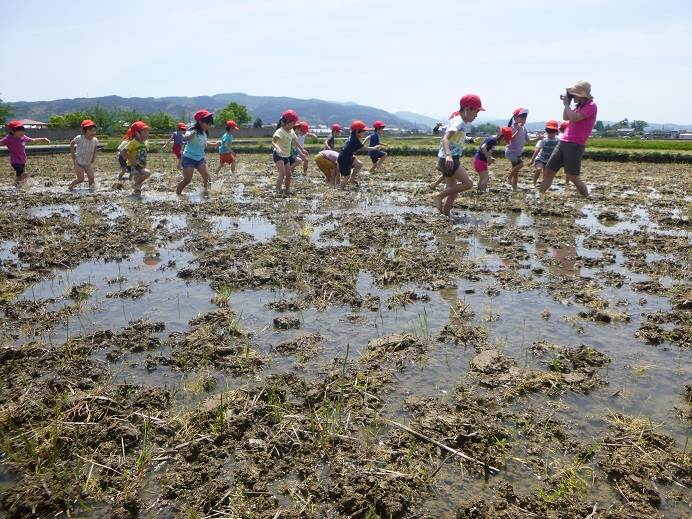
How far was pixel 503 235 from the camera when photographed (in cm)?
784

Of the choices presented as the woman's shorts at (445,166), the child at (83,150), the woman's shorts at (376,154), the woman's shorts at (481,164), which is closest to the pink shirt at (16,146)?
the child at (83,150)

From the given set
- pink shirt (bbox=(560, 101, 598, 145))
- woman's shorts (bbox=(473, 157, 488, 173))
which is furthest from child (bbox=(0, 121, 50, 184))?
pink shirt (bbox=(560, 101, 598, 145))

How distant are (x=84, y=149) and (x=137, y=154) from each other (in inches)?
58.1

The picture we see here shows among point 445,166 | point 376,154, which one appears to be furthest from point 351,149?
point 445,166

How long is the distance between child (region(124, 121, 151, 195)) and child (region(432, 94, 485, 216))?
7.81m

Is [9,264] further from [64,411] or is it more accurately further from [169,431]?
[169,431]

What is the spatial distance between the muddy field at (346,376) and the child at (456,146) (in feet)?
5.98

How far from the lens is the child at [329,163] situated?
13961 millimetres

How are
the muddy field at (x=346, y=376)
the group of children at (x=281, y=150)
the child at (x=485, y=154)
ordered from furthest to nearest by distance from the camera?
the group of children at (x=281, y=150) < the child at (x=485, y=154) < the muddy field at (x=346, y=376)

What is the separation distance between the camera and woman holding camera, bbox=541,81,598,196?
963cm

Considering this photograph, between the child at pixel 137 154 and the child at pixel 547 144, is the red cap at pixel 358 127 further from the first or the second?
the child at pixel 137 154

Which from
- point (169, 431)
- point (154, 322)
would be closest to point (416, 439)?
point (169, 431)

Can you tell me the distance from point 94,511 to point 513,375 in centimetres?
267

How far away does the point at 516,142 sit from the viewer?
1288 centimetres
